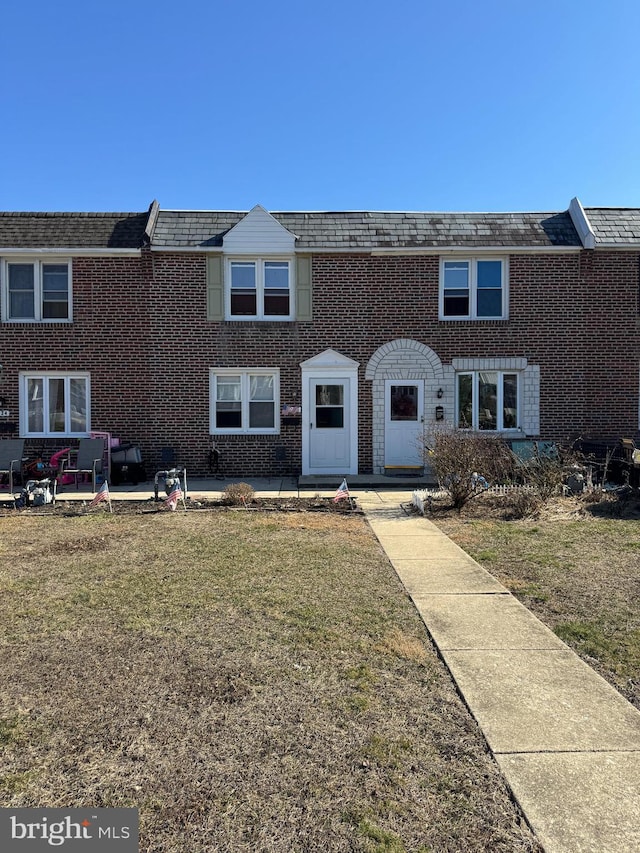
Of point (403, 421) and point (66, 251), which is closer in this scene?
point (66, 251)

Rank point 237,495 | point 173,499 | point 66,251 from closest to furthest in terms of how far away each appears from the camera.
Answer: point 173,499 → point 237,495 → point 66,251

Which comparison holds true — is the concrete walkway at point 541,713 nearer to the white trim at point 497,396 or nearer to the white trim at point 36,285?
the white trim at point 497,396

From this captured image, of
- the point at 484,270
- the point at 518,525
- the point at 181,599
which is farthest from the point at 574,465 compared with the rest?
the point at 181,599

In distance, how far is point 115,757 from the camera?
295cm

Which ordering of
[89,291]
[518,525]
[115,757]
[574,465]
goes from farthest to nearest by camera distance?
[89,291] < [574,465] < [518,525] < [115,757]

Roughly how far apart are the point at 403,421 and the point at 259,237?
5.65m

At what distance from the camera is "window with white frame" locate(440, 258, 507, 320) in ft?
47.0

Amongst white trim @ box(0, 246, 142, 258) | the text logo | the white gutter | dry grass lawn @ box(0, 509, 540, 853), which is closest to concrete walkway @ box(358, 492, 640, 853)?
dry grass lawn @ box(0, 509, 540, 853)

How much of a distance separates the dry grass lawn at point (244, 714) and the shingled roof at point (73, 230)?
10.0 m

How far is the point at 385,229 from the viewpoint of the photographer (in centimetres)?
1452

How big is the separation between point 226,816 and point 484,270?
45.4 ft

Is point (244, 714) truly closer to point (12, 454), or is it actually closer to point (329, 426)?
point (329, 426)

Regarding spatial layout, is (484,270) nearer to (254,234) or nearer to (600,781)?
(254,234)

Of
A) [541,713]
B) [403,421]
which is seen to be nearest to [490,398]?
[403,421]
